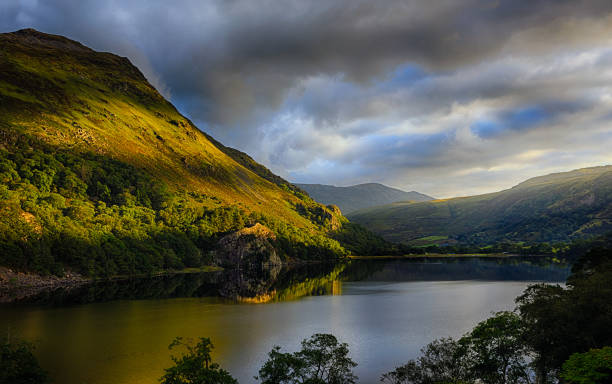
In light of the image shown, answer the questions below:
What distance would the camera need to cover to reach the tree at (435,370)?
40844 mm

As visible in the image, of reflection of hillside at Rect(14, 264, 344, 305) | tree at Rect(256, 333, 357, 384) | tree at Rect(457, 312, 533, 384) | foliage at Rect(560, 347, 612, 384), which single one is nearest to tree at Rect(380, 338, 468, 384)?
tree at Rect(457, 312, 533, 384)

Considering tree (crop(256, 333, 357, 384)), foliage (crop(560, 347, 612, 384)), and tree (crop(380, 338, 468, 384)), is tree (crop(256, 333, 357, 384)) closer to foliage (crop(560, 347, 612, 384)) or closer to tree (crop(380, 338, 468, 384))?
tree (crop(380, 338, 468, 384))

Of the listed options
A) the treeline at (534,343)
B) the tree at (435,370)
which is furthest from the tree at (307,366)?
the treeline at (534,343)

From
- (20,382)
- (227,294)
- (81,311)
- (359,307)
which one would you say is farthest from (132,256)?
(20,382)

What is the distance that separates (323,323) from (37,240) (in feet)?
337

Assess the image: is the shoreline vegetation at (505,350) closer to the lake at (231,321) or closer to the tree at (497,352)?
the tree at (497,352)

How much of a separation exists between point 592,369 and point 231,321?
205 ft

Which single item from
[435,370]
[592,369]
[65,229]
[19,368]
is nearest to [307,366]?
[435,370]

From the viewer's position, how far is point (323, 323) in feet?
246

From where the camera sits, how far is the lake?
166 feet

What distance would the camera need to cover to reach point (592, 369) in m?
27.9

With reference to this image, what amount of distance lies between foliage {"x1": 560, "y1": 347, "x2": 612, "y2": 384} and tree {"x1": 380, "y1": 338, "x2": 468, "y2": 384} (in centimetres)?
1288

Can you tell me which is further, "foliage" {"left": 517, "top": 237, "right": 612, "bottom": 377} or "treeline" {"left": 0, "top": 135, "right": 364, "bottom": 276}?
"treeline" {"left": 0, "top": 135, "right": 364, "bottom": 276}

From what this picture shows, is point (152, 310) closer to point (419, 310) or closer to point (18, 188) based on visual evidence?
point (419, 310)
